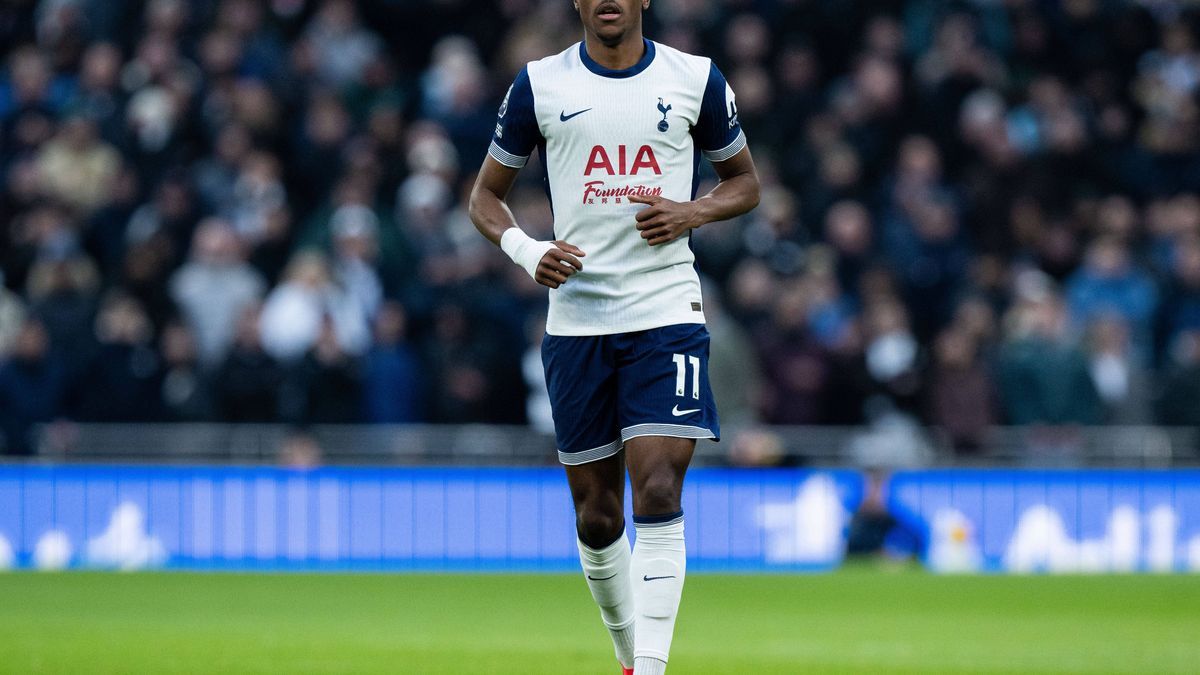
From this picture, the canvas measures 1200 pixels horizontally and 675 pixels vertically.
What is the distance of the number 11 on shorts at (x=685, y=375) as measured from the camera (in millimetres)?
7438

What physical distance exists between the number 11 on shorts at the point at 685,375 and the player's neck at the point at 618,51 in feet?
3.76

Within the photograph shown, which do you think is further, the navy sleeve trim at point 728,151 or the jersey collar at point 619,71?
the navy sleeve trim at point 728,151

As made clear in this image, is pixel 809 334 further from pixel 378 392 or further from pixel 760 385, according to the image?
pixel 378 392

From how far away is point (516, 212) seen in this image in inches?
715

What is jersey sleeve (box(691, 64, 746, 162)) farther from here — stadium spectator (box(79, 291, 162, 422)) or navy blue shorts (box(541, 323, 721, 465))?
stadium spectator (box(79, 291, 162, 422))

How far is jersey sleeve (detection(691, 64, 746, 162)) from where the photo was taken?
7648 mm

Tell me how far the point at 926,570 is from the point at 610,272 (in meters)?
10.3

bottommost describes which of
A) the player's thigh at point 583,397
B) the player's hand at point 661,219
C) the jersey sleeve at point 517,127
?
the player's thigh at point 583,397

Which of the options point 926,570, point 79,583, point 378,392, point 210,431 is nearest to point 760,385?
point 926,570

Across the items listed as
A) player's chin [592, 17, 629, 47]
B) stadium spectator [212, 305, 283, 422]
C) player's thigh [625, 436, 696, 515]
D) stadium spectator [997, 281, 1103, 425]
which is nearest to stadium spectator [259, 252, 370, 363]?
stadium spectator [212, 305, 283, 422]

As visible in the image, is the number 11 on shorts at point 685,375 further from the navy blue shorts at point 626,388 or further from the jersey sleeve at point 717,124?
the jersey sleeve at point 717,124

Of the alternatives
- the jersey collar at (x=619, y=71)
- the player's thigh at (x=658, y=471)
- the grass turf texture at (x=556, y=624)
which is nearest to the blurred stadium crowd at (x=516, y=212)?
the grass turf texture at (x=556, y=624)

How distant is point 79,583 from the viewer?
50.6ft

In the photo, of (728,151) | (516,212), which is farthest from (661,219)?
(516,212)
